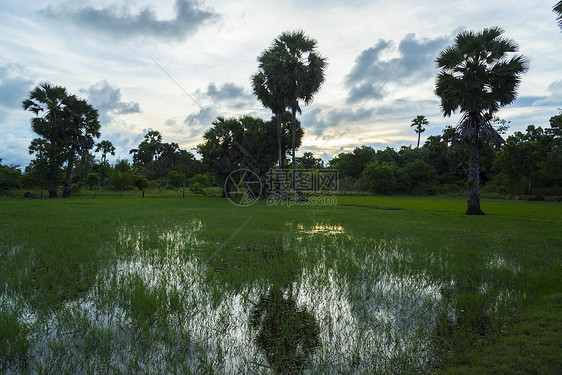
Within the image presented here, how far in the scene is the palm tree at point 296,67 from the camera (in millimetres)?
34031

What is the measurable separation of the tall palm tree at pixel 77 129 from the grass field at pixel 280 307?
37.2m

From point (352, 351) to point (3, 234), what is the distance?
14689 mm

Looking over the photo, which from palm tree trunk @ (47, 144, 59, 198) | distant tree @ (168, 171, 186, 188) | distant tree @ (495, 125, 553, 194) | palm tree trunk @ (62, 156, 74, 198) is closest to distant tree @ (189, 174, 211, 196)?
distant tree @ (168, 171, 186, 188)

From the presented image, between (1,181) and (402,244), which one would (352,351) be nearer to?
(402,244)

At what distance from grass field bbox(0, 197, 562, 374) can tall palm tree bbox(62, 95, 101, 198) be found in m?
37.2

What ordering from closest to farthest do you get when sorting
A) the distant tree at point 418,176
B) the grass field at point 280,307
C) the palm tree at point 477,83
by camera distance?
1. the grass field at point 280,307
2. the palm tree at point 477,83
3. the distant tree at point 418,176

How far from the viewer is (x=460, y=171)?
5619 centimetres

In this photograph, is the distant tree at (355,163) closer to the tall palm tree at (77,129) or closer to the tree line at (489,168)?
the tree line at (489,168)

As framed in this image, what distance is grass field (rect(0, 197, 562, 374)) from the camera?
3.56 metres

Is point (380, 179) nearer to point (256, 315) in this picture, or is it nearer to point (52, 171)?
point (52, 171)

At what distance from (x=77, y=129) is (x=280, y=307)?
48.4 metres

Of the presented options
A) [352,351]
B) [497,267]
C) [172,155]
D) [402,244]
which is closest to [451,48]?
[402,244]

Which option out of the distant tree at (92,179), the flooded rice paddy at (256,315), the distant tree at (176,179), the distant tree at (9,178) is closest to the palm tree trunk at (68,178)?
the distant tree at (92,179)

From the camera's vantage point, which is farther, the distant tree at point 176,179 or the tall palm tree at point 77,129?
the distant tree at point 176,179
